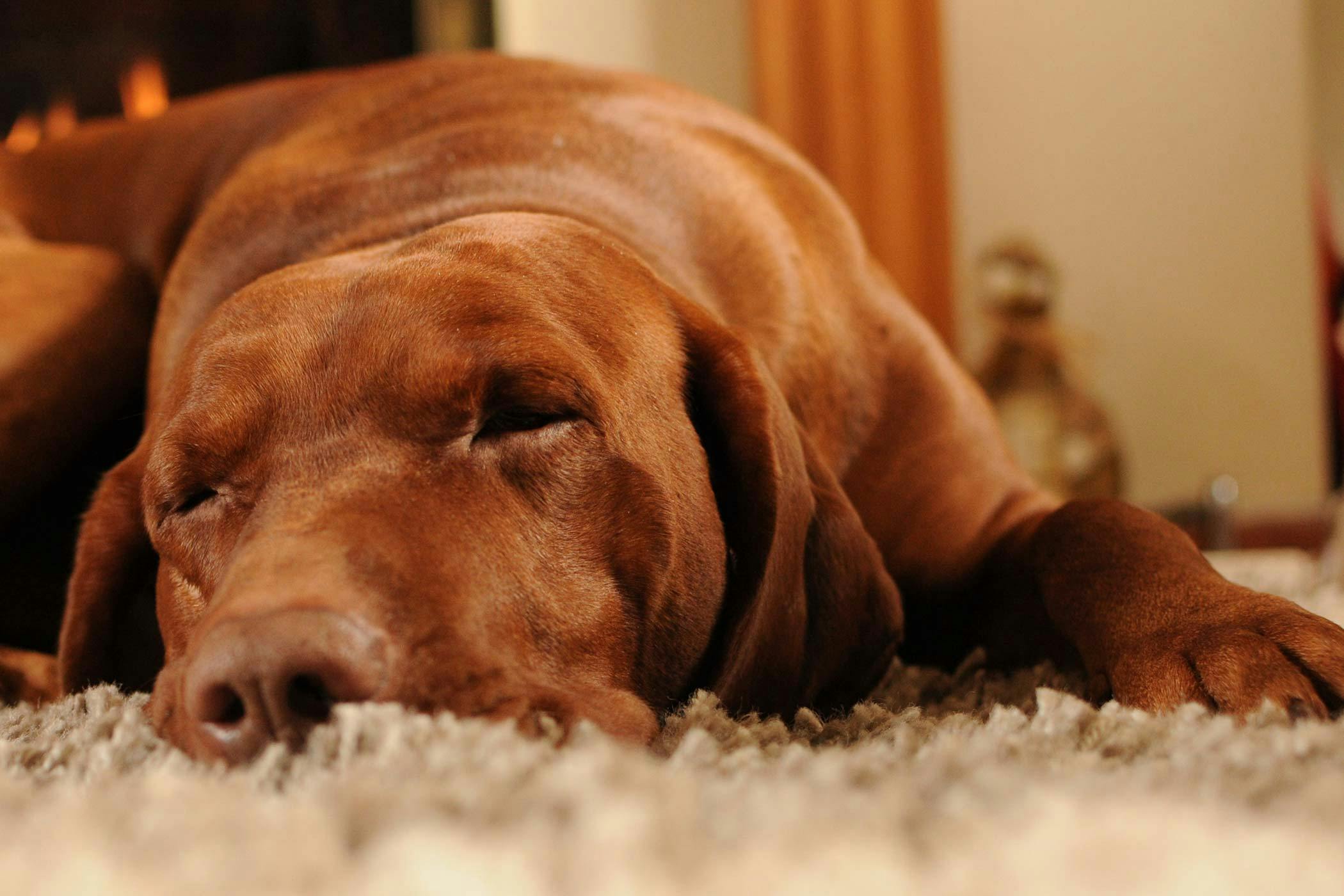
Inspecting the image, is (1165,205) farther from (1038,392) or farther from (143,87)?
(143,87)

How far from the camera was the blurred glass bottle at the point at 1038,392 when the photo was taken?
4355mm

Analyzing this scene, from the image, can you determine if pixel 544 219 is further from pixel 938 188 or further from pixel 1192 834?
pixel 938 188

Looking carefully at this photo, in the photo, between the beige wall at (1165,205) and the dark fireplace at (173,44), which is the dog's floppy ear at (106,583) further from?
the beige wall at (1165,205)

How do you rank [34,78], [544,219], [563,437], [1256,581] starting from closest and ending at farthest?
[563,437]
[544,219]
[1256,581]
[34,78]

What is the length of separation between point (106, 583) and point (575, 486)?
600 mm

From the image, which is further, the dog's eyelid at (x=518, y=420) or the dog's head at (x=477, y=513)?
the dog's eyelid at (x=518, y=420)

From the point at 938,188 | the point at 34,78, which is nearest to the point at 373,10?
the point at 34,78

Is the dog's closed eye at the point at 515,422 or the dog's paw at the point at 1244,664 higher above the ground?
the dog's closed eye at the point at 515,422

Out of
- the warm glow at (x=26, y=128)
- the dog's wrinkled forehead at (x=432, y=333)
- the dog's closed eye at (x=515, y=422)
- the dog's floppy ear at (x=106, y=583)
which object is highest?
the dog's wrinkled forehead at (x=432, y=333)

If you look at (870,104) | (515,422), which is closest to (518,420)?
(515,422)

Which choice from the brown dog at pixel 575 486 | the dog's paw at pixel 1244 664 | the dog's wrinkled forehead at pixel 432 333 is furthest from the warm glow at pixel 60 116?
the dog's paw at pixel 1244 664

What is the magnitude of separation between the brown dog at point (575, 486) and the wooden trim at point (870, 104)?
317cm

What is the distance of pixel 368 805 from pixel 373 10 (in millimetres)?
4812

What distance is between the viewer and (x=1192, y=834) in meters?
0.57
